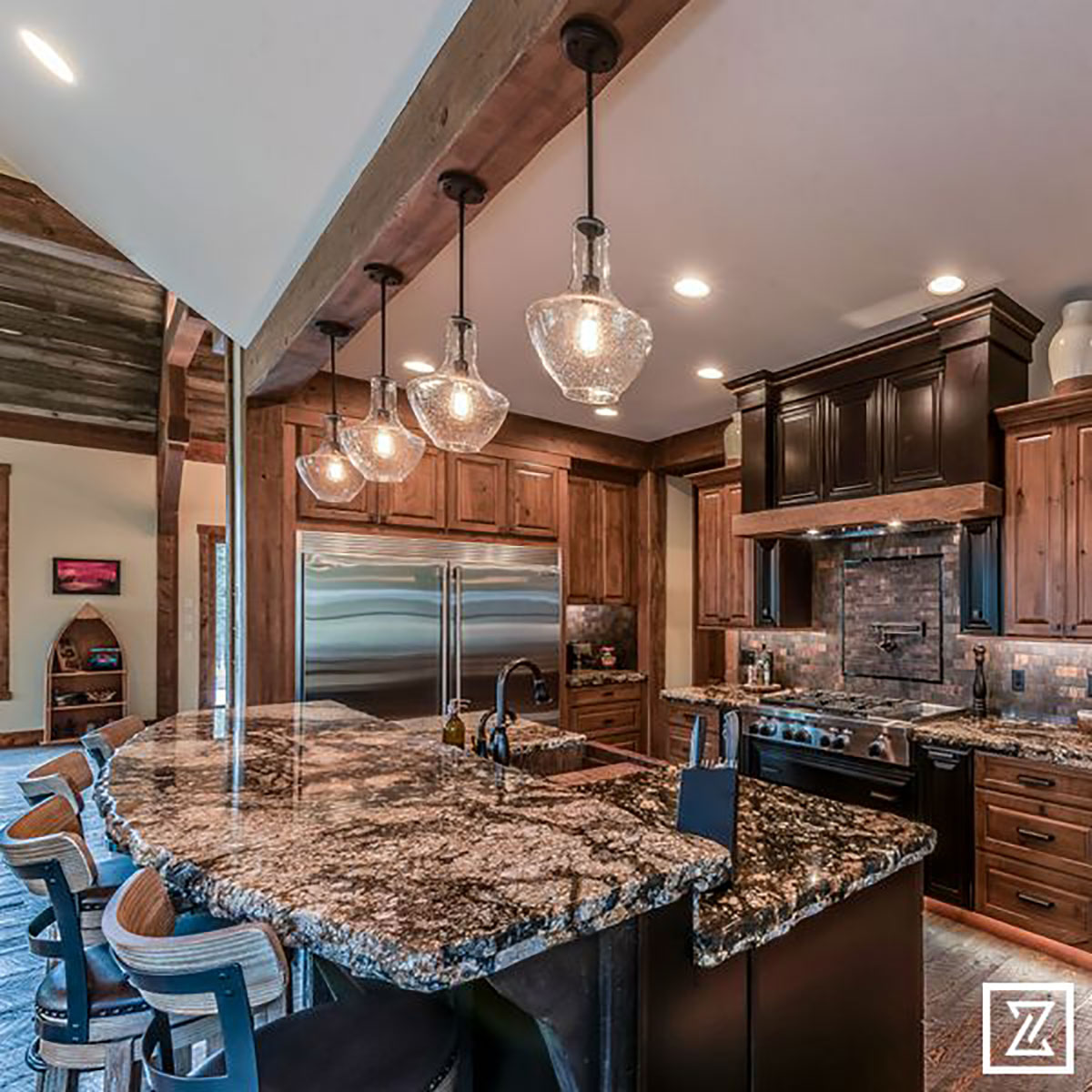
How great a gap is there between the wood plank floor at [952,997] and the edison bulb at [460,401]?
222cm

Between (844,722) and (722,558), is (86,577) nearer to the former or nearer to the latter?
(722,558)

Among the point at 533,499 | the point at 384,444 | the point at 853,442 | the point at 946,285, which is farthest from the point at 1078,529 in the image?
the point at 533,499

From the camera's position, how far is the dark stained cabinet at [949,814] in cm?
304

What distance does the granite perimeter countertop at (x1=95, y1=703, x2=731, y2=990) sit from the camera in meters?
0.76

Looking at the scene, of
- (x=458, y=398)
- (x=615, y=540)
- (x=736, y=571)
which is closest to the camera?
(x=458, y=398)

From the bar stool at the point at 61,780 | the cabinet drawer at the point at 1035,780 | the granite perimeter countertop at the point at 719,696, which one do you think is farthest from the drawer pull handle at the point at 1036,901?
the bar stool at the point at 61,780

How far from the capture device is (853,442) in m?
3.71

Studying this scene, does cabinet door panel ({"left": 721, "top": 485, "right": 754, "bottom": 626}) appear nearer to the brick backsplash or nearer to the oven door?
the brick backsplash

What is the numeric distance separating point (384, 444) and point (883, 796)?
279 cm

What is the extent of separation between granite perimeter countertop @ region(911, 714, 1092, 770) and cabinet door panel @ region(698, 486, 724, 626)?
165cm

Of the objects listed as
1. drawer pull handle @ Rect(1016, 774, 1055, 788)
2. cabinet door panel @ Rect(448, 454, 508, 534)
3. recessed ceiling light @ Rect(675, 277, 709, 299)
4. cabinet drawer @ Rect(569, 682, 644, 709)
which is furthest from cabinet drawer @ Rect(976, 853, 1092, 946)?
cabinet door panel @ Rect(448, 454, 508, 534)

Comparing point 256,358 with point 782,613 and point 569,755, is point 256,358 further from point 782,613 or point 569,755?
point 782,613

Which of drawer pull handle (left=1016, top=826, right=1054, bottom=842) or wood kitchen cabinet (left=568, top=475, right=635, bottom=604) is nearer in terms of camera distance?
drawer pull handle (left=1016, top=826, right=1054, bottom=842)

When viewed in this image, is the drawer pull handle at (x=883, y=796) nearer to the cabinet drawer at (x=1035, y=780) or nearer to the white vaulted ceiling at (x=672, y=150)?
the cabinet drawer at (x=1035, y=780)
